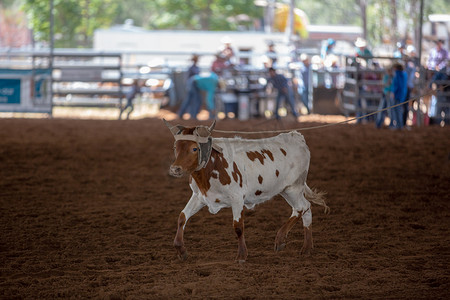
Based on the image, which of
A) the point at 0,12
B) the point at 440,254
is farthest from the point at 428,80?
the point at 0,12

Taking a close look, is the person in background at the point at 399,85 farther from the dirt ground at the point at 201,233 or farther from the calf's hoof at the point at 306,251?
the calf's hoof at the point at 306,251

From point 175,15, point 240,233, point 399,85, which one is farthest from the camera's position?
point 175,15

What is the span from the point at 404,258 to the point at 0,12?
191 ft

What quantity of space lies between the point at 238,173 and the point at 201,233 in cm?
142

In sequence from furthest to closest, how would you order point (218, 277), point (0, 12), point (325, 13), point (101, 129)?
point (325, 13) → point (0, 12) → point (101, 129) → point (218, 277)

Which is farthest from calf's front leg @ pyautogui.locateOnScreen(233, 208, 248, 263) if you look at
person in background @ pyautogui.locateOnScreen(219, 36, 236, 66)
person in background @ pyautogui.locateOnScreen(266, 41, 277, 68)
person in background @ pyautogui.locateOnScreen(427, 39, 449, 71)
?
person in background @ pyautogui.locateOnScreen(219, 36, 236, 66)

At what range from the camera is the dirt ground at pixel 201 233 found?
510 cm

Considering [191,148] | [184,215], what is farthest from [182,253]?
[191,148]

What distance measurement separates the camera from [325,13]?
7869 centimetres

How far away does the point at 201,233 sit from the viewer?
271 inches

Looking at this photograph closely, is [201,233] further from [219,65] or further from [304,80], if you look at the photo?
[304,80]

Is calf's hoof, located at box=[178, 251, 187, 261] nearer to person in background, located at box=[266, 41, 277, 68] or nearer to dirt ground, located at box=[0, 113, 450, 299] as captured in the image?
dirt ground, located at box=[0, 113, 450, 299]

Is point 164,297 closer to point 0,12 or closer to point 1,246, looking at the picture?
point 1,246

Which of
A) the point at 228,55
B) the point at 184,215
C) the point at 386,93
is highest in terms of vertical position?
the point at 228,55
